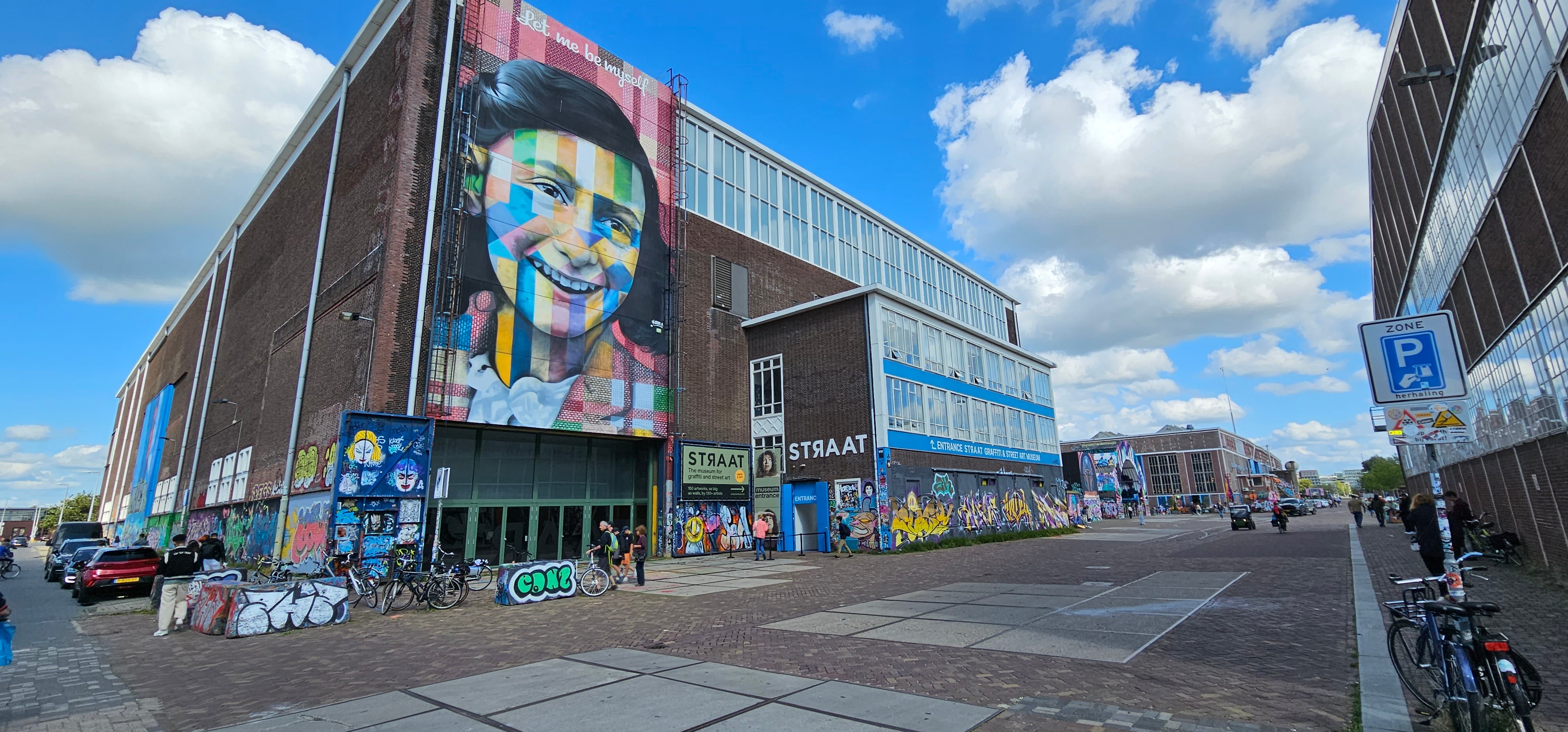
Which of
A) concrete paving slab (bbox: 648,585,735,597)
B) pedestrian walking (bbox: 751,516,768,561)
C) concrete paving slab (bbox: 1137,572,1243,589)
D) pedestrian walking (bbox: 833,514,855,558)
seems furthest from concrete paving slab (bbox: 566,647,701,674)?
pedestrian walking (bbox: 833,514,855,558)

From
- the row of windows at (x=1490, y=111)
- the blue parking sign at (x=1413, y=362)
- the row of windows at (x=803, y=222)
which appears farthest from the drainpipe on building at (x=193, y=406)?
the row of windows at (x=1490, y=111)

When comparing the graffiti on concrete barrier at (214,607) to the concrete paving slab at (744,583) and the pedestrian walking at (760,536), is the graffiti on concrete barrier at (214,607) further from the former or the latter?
the pedestrian walking at (760,536)

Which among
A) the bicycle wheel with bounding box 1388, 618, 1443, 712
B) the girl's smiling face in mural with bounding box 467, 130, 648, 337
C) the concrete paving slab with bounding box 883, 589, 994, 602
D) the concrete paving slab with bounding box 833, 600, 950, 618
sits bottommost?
the concrete paving slab with bounding box 833, 600, 950, 618

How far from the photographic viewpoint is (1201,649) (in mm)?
7930

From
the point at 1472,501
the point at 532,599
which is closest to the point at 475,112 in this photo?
the point at 532,599

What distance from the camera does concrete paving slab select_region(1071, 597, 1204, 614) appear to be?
10.7m

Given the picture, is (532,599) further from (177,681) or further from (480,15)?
(480,15)

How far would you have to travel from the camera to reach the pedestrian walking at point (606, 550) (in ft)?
54.9

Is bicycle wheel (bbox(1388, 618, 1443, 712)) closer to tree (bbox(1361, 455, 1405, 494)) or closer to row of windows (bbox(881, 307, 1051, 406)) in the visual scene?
row of windows (bbox(881, 307, 1051, 406))

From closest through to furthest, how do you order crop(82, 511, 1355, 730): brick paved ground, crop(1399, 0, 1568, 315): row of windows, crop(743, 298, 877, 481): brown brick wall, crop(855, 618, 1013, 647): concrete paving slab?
crop(82, 511, 1355, 730): brick paved ground
crop(855, 618, 1013, 647): concrete paving slab
crop(1399, 0, 1568, 315): row of windows
crop(743, 298, 877, 481): brown brick wall

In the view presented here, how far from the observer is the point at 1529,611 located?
392 inches

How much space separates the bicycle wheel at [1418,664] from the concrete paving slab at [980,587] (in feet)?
26.1

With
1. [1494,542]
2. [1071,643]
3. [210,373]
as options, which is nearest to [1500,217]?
[1494,542]

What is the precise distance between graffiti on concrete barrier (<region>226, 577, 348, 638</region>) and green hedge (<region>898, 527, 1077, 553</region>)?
1921cm
